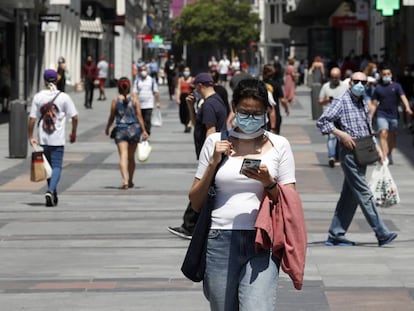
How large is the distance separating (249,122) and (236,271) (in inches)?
29.1

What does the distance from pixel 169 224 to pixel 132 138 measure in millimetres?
4065

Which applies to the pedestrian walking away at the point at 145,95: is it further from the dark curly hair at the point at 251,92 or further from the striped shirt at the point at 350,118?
the dark curly hair at the point at 251,92

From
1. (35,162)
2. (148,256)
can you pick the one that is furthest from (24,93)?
(148,256)

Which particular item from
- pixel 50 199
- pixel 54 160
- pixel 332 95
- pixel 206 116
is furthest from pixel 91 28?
pixel 206 116

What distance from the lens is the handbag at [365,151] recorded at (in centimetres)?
1363

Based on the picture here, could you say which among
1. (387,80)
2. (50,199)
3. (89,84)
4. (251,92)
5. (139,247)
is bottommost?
(139,247)

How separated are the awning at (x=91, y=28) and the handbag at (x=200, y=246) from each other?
62.3 meters

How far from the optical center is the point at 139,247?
14.0 meters

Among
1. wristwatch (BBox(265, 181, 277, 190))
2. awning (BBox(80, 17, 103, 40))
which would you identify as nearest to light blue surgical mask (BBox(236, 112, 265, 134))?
wristwatch (BBox(265, 181, 277, 190))

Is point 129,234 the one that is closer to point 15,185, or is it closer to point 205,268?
point 15,185

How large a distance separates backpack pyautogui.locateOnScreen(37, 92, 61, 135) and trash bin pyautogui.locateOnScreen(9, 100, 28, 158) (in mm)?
8375

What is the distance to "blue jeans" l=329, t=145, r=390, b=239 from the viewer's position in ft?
45.3

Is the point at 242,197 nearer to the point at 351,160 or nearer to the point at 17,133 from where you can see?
the point at 351,160

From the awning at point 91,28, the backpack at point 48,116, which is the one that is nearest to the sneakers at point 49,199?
the backpack at point 48,116
